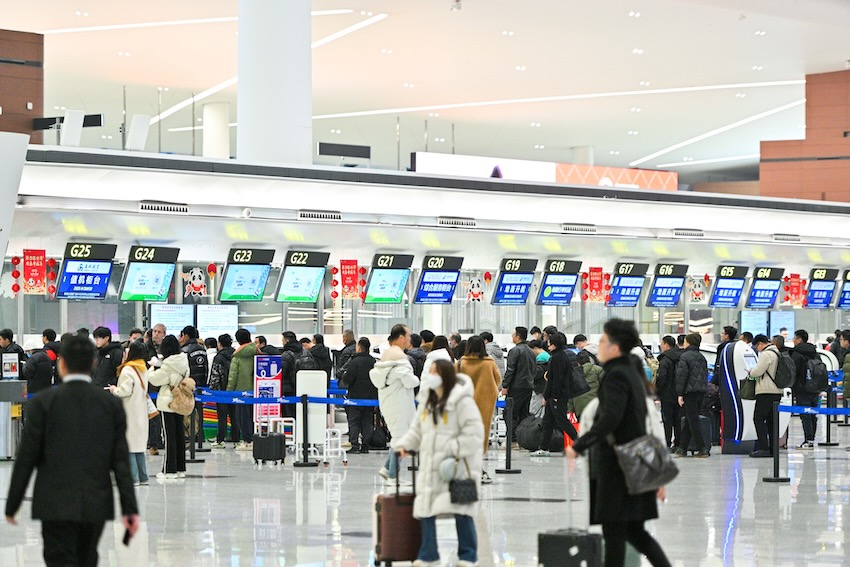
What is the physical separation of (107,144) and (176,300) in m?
12.0

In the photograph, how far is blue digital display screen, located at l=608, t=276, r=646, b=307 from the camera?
1001 inches

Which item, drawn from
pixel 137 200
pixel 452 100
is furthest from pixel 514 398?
pixel 452 100

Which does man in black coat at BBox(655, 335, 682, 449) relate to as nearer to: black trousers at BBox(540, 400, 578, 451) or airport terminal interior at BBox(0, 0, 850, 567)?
airport terminal interior at BBox(0, 0, 850, 567)

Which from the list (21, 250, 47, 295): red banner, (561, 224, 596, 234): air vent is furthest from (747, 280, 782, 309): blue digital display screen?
(21, 250, 47, 295): red banner

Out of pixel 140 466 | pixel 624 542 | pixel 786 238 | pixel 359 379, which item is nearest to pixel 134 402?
pixel 140 466

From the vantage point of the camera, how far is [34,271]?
18516mm

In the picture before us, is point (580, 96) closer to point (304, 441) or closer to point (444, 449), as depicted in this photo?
point (304, 441)

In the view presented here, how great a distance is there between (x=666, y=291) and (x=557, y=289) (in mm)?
3058

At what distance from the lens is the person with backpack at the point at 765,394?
1485cm

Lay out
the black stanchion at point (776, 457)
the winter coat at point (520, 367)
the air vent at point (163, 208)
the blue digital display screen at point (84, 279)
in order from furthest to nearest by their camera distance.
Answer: the blue digital display screen at point (84, 279) < the air vent at point (163, 208) < the winter coat at point (520, 367) < the black stanchion at point (776, 457)

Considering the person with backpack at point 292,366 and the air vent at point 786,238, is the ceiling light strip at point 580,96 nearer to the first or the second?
the air vent at point 786,238

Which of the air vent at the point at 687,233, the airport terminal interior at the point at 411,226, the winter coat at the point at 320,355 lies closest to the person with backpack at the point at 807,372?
the airport terminal interior at the point at 411,226

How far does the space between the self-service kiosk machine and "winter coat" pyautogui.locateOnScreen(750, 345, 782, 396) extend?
0.42m

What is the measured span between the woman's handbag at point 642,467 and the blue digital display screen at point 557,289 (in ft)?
59.8
